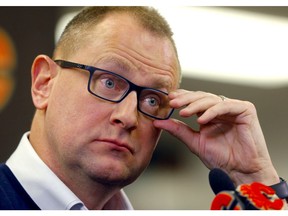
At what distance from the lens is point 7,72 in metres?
1.96

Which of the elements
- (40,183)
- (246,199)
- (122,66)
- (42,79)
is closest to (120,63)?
(122,66)

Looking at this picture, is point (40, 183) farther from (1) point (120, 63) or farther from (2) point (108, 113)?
(1) point (120, 63)

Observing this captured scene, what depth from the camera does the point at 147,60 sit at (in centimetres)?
132

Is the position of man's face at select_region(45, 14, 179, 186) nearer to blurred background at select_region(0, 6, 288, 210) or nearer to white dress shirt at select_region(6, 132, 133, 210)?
white dress shirt at select_region(6, 132, 133, 210)

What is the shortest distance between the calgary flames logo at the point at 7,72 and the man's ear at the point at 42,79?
544 mm

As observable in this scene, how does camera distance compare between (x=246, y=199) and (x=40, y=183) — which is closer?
(x=246, y=199)

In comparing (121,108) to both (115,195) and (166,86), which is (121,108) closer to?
(166,86)

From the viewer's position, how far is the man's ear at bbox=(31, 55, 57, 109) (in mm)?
1354

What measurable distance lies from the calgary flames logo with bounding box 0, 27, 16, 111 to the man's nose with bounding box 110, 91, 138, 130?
2.76 ft

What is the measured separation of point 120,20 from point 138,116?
31cm

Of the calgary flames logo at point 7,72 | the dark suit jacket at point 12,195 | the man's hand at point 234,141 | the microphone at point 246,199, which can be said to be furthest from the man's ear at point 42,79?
the microphone at point 246,199

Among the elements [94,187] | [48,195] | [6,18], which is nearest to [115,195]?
[94,187]

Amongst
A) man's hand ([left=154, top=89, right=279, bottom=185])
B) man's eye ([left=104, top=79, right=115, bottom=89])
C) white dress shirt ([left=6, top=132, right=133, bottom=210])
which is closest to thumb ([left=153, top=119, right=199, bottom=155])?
man's hand ([left=154, top=89, right=279, bottom=185])

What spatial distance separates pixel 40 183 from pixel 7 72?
87 cm
